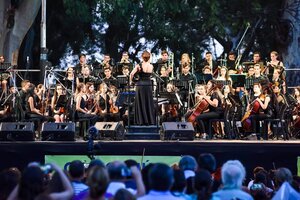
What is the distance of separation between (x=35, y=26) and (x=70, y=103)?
1078cm

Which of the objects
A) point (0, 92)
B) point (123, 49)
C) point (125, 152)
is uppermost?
point (123, 49)

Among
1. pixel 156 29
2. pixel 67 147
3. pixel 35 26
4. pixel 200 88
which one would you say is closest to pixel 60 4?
pixel 35 26

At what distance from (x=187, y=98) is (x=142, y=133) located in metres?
2.06

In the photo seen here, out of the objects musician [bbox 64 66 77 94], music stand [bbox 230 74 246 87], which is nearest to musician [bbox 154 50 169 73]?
music stand [bbox 230 74 246 87]

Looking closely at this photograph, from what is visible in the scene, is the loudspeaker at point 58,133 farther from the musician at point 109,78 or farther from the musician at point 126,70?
the musician at point 109,78

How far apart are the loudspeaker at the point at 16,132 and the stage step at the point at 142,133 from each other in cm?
226

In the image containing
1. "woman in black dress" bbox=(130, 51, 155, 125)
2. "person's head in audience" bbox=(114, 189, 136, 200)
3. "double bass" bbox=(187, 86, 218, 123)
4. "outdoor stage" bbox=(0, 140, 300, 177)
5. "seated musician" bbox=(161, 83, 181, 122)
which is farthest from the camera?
"seated musician" bbox=(161, 83, 181, 122)

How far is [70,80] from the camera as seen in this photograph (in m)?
21.5

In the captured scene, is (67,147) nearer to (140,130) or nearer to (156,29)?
(140,130)

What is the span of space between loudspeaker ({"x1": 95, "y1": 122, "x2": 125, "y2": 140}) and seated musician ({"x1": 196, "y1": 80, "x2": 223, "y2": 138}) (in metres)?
2.03

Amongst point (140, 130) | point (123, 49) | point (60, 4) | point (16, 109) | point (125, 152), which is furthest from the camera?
point (123, 49)

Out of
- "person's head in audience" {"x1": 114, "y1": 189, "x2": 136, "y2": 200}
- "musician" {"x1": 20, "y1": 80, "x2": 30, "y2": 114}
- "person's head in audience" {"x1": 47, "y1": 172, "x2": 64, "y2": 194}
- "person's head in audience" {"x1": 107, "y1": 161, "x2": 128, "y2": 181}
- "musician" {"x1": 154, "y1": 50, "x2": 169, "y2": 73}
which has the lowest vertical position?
"person's head in audience" {"x1": 114, "y1": 189, "x2": 136, "y2": 200}

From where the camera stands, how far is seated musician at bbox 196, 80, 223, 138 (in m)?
19.5

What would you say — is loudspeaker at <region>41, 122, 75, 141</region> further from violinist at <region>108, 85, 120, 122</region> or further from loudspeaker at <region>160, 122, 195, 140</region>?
violinist at <region>108, 85, 120, 122</region>
